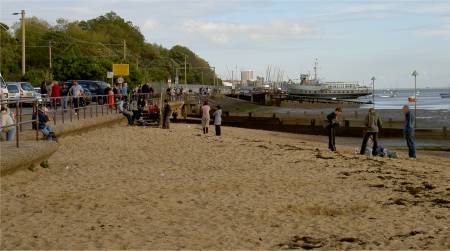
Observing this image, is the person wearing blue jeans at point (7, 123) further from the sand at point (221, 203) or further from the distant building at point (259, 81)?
the distant building at point (259, 81)

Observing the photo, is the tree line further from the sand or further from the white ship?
the sand

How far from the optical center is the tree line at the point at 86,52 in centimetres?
6925

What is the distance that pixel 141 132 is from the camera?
28.0 m

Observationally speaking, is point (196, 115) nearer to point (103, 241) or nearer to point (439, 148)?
point (439, 148)

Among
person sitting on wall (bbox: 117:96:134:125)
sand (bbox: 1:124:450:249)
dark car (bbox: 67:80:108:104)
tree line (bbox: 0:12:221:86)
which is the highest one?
tree line (bbox: 0:12:221:86)

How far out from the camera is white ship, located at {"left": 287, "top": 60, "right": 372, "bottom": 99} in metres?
120

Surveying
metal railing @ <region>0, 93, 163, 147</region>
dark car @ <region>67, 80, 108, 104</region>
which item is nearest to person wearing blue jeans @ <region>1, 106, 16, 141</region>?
metal railing @ <region>0, 93, 163, 147</region>

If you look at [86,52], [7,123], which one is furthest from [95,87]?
[86,52]

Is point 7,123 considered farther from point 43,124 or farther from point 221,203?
point 221,203

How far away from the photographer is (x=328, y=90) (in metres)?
122

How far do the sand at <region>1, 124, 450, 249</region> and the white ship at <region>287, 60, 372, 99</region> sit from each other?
99684 millimetres

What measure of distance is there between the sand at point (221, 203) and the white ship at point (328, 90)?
9968 centimetres

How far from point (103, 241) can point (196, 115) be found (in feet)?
157

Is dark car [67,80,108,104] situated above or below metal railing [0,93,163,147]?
above
